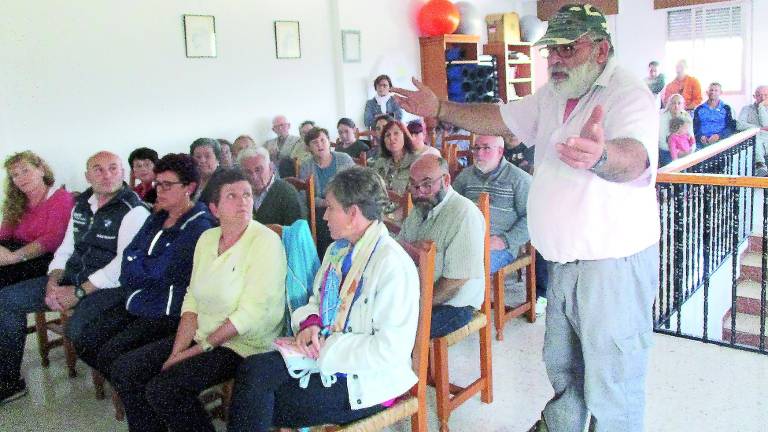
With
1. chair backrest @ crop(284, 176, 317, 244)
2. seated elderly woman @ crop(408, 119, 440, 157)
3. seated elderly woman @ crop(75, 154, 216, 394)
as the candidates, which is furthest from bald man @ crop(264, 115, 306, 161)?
seated elderly woman @ crop(75, 154, 216, 394)

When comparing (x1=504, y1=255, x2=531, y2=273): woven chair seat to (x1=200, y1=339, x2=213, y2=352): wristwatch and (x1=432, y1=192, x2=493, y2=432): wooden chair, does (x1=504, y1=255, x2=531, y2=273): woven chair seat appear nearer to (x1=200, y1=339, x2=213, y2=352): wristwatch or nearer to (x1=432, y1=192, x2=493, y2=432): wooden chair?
(x1=432, y1=192, x2=493, y2=432): wooden chair

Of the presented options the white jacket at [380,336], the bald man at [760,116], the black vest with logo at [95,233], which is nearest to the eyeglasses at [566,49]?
the white jacket at [380,336]

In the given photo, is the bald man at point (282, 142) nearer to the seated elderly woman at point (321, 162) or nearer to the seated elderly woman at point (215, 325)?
the seated elderly woman at point (321, 162)

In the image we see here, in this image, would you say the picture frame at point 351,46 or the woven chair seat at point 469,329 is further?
the picture frame at point 351,46

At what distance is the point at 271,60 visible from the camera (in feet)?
20.6

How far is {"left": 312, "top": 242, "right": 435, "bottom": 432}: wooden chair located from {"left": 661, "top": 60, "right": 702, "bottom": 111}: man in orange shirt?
25.7ft

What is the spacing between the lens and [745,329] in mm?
5359

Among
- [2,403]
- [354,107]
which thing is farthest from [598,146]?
[354,107]

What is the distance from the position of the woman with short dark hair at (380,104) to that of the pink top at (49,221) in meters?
4.20

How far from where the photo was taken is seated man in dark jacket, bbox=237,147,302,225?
3.27 metres

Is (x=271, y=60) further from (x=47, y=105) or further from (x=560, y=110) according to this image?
(x=560, y=110)

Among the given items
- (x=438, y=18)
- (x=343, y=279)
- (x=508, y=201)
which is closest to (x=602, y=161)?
(x=343, y=279)

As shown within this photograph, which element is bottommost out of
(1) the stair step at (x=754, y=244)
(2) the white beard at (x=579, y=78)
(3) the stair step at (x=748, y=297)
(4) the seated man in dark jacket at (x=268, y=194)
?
(3) the stair step at (x=748, y=297)

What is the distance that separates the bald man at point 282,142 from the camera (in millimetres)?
5863
